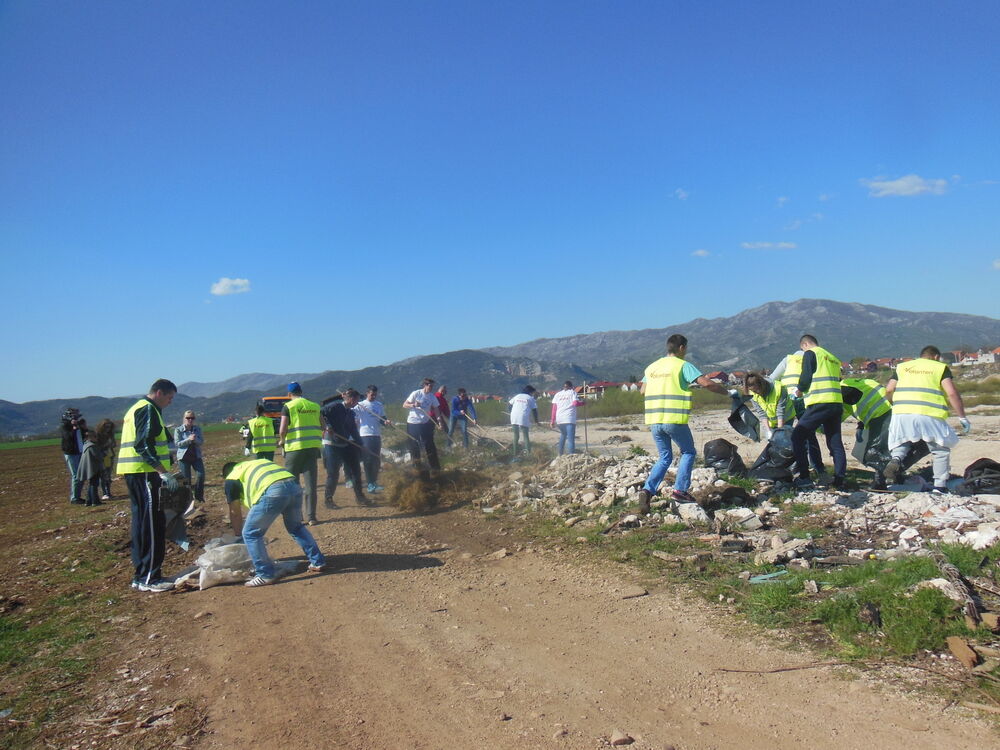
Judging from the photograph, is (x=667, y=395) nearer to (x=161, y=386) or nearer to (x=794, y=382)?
(x=794, y=382)

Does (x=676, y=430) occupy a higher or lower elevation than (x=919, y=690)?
higher

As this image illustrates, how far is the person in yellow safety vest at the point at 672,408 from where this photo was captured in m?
6.73

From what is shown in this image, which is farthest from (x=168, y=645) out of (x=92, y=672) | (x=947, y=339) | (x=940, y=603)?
(x=947, y=339)

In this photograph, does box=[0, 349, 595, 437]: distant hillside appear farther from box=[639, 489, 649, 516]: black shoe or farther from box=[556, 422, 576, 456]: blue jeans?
box=[639, 489, 649, 516]: black shoe

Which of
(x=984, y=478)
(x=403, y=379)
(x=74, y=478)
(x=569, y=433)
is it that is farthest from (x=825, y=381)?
(x=403, y=379)

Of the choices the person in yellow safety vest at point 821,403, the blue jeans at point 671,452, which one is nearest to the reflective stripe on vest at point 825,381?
the person in yellow safety vest at point 821,403

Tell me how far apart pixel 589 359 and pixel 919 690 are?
9701 centimetres

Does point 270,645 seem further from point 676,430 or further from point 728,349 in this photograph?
point 728,349

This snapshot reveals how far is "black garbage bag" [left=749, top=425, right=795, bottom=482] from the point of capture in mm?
7871

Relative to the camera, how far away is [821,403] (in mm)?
7383

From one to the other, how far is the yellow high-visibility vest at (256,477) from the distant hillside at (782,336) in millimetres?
58730

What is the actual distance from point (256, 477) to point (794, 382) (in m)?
6.06

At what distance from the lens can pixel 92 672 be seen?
4219 mm

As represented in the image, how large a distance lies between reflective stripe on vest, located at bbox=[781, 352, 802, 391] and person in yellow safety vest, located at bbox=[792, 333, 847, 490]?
17 cm
